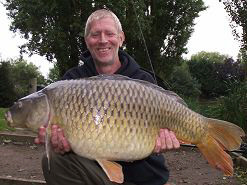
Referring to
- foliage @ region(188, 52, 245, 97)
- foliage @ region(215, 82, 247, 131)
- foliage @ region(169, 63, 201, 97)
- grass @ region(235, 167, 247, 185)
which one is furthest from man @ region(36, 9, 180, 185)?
foliage @ region(188, 52, 245, 97)

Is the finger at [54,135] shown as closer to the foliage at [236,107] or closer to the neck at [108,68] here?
the neck at [108,68]

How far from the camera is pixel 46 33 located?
1320cm

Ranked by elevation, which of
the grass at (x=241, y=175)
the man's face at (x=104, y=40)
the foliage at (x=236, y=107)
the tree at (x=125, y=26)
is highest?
the tree at (x=125, y=26)

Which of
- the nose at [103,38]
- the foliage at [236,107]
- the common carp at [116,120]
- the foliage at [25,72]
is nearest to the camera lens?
the common carp at [116,120]

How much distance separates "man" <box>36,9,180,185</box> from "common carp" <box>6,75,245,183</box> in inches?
5.5

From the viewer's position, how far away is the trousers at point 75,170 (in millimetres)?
2492

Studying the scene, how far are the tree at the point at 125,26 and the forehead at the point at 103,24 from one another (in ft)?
31.1

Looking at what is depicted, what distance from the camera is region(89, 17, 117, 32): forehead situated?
2.69 metres

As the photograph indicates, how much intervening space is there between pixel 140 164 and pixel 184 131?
47 cm

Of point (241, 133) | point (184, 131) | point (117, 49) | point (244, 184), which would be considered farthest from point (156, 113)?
point (244, 184)

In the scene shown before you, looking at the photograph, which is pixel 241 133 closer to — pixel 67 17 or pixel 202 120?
pixel 202 120

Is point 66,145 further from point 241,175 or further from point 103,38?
point 241,175

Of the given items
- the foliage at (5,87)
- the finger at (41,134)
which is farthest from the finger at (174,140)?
the foliage at (5,87)

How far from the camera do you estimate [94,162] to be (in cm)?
254
